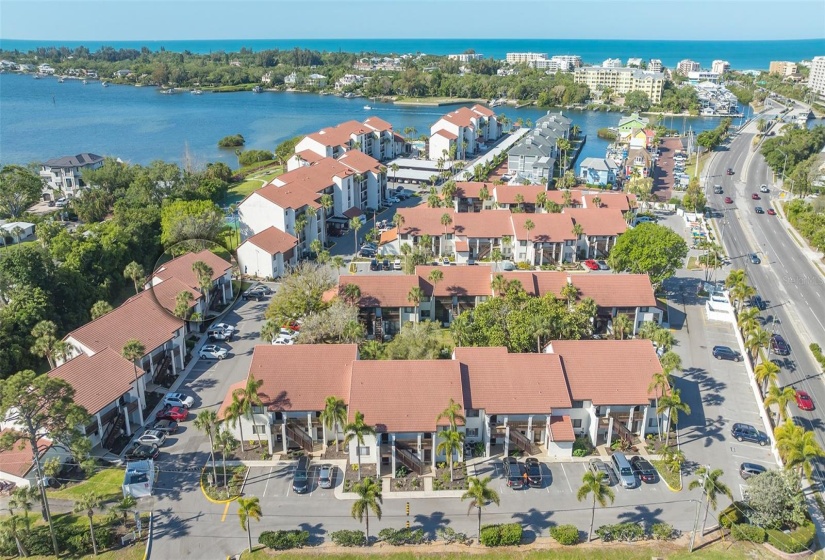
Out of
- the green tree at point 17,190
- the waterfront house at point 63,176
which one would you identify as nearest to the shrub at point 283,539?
the green tree at point 17,190

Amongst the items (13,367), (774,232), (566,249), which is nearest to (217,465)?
(13,367)

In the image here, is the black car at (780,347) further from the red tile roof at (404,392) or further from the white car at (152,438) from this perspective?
the white car at (152,438)

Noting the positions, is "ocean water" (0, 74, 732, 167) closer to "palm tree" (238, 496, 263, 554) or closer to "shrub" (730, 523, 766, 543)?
→ "palm tree" (238, 496, 263, 554)

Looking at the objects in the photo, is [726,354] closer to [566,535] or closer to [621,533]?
[621,533]

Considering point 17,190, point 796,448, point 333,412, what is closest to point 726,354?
point 796,448

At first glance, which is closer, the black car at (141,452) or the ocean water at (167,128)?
the black car at (141,452)

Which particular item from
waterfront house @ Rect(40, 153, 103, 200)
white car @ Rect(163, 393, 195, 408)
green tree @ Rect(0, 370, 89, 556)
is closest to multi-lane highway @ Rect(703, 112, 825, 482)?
white car @ Rect(163, 393, 195, 408)
